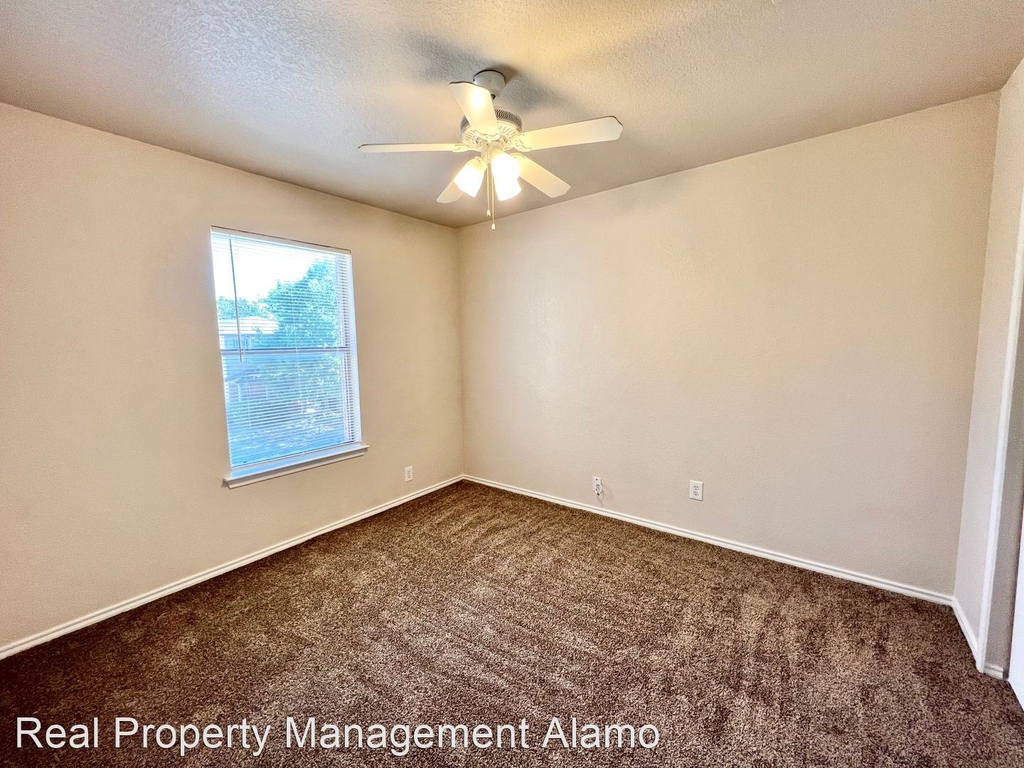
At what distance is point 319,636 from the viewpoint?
193 centimetres

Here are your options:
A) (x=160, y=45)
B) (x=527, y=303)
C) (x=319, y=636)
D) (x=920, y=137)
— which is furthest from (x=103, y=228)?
(x=920, y=137)

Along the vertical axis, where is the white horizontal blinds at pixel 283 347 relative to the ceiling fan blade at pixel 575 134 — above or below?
A: below

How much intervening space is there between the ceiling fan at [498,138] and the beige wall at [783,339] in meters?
1.13

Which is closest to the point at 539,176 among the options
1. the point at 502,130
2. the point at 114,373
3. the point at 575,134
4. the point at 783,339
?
the point at 502,130

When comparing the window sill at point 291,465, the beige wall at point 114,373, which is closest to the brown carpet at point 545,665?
the beige wall at point 114,373

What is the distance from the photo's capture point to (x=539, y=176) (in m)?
1.93

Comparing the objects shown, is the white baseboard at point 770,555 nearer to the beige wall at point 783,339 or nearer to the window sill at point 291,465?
the beige wall at point 783,339

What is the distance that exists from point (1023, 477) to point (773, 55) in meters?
1.81

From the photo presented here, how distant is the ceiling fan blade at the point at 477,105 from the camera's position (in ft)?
4.34

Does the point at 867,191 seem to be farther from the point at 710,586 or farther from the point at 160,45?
the point at 160,45

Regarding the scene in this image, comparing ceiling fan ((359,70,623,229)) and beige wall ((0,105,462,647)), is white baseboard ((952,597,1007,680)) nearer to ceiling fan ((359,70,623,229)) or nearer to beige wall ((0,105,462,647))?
ceiling fan ((359,70,623,229))

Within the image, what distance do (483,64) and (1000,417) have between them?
239cm

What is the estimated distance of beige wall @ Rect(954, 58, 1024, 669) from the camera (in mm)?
1534

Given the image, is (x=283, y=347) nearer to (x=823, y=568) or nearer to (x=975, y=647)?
(x=823, y=568)
